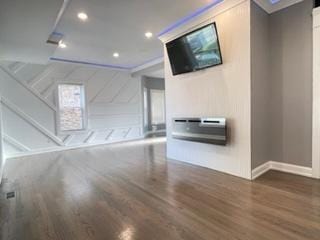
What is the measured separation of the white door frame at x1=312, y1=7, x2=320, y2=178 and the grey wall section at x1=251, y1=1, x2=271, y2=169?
2.01 ft

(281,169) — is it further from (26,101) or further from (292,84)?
(26,101)

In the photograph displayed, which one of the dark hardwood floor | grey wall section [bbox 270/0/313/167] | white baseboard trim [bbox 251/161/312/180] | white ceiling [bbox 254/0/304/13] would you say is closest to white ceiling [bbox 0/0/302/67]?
white ceiling [bbox 254/0/304/13]

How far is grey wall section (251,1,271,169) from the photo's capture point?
9.41 feet

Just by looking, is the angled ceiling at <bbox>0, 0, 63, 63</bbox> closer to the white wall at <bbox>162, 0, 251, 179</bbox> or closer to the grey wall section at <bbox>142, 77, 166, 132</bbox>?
the white wall at <bbox>162, 0, 251, 179</bbox>

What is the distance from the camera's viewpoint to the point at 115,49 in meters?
5.02

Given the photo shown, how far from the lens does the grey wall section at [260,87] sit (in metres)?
2.87

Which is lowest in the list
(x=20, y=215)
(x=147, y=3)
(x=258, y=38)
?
(x=20, y=215)

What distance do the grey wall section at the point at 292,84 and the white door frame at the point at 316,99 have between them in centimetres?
6

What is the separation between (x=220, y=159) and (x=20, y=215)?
2853 millimetres

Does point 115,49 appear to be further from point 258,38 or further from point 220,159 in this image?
point 220,159

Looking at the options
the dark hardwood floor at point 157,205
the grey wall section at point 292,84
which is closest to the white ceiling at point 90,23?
the grey wall section at point 292,84

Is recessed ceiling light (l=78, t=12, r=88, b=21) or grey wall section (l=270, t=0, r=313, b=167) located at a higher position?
recessed ceiling light (l=78, t=12, r=88, b=21)

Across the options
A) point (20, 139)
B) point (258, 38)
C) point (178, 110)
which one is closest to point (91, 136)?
point (20, 139)

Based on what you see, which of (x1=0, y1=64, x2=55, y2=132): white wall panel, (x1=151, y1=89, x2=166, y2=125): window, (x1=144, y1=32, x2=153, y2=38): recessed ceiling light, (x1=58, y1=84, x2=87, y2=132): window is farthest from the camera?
(x1=151, y1=89, x2=166, y2=125): window
